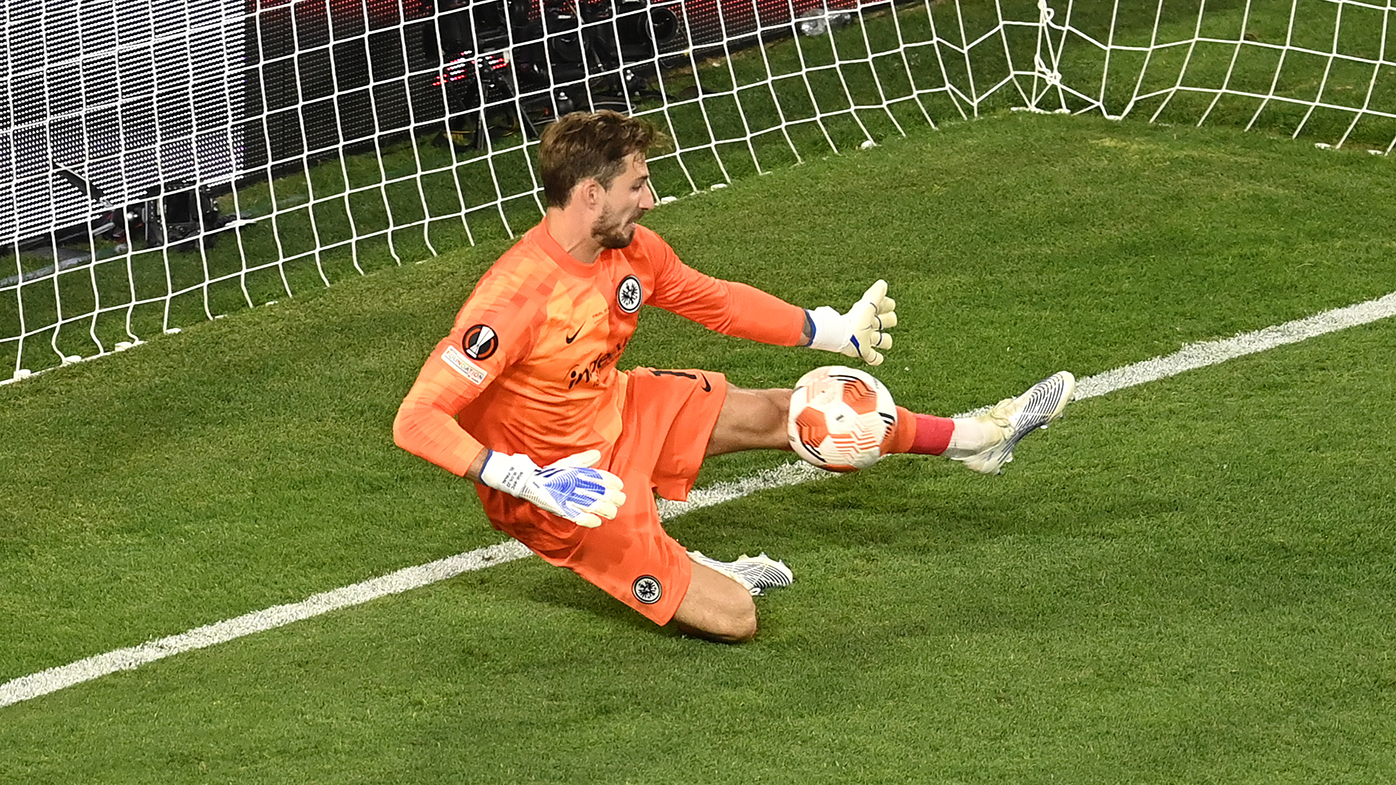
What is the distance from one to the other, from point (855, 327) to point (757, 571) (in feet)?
2.50

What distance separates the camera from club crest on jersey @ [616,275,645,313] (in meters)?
4.32

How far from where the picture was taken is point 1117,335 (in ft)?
19.7

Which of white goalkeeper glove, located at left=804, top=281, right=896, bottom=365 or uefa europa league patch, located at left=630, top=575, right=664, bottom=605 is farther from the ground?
white goalkeeper glove, located at left=804, top=281, right=896, bottom=365

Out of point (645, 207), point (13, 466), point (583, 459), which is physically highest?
point (645, 207)

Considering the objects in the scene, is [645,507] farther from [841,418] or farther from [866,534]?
[866,534]

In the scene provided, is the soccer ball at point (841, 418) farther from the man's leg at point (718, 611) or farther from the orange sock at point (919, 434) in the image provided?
the man's leg at point (718, 611)

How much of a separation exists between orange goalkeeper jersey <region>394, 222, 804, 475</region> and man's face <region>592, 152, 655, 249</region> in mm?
120

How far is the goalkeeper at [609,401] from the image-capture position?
3939 millimetres

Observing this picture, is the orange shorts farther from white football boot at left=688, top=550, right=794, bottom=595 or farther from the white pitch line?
the white pitch line

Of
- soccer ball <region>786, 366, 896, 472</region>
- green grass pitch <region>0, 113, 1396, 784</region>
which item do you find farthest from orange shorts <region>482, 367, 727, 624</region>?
soccer ball <region>786, 366, 896, 472</region>

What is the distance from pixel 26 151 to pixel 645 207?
4159 millimetres

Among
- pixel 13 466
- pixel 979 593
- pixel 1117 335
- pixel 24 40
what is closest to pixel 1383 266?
pixel 1117 335

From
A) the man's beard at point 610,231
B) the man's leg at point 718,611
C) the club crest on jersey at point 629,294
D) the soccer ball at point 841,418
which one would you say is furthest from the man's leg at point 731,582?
the man's beard at point 610,231

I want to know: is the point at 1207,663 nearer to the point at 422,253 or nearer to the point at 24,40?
the point at 422,253
